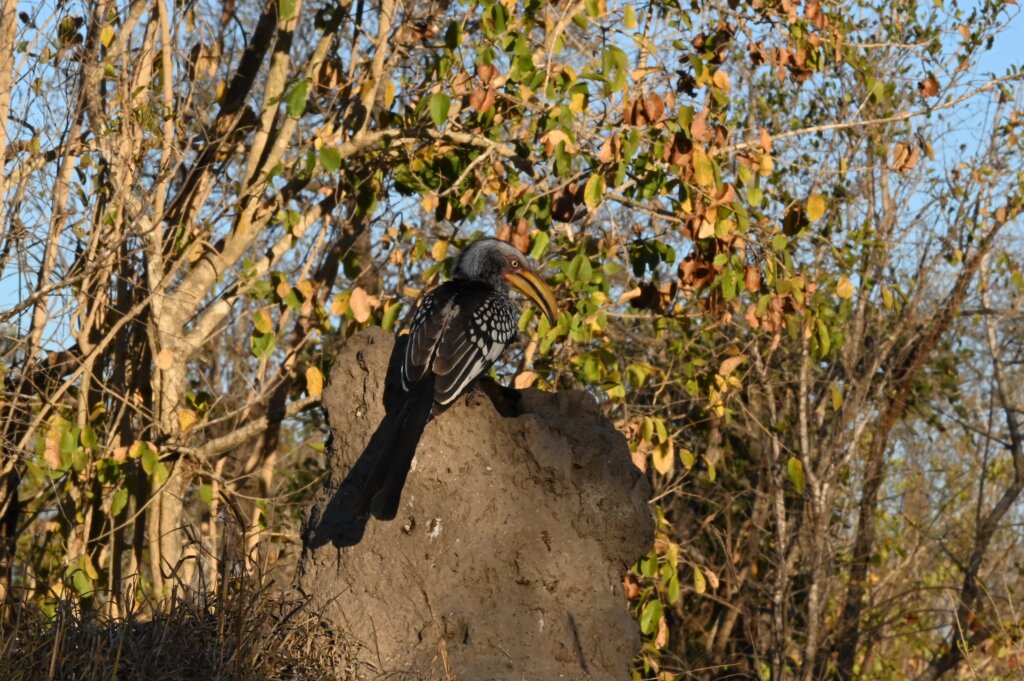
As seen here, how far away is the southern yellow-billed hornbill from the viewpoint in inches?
184

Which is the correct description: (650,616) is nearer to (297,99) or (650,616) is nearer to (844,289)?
(844,289)

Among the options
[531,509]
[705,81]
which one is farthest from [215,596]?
[705,81]

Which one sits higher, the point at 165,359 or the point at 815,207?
the point at 815,207

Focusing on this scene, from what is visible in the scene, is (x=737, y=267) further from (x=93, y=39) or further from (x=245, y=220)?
(x=93, y=39)

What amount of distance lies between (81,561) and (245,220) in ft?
6.84

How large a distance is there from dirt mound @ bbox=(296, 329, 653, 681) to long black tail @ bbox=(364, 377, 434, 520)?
8.7 inches

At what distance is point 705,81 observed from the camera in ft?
22.5

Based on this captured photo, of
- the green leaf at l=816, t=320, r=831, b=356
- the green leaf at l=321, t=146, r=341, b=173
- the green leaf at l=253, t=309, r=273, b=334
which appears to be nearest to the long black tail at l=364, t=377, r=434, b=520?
the green leaf at l=321, t=146, r=341, b=173

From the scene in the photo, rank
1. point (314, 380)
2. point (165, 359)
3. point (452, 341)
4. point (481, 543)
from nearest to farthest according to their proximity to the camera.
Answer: point (481, 543) < point (452, 341) < point (165, 359) < point (314, 380)

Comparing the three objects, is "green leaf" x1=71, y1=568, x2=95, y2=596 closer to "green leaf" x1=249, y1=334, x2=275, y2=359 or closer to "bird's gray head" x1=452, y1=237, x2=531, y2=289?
"green leaf" x1=249, y1=334, x2=275, y2=359

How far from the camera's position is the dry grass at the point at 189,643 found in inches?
164

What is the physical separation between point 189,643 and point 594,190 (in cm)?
312

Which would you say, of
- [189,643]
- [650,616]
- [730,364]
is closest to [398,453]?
[189,643]

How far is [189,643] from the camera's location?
170 inches
